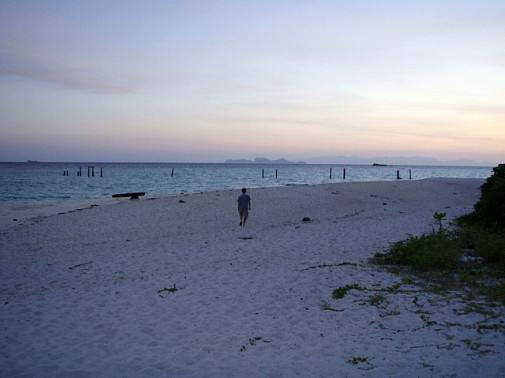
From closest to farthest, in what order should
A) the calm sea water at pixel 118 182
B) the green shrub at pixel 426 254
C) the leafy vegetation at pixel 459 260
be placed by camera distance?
the leafy vegetation at pixel 459 260 < the green shrub at pixel 426 254 < the calm sea water at pixel 118 182

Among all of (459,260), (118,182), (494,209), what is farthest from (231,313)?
(118,182)

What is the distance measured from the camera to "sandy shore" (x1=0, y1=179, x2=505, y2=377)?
5.63 m

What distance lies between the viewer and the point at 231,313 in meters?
7.57

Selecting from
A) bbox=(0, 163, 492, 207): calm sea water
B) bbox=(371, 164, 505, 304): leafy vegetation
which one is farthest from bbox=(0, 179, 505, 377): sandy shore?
bbox=(0, 163, 492, 207): calm sea water

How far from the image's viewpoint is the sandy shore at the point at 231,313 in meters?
5.63

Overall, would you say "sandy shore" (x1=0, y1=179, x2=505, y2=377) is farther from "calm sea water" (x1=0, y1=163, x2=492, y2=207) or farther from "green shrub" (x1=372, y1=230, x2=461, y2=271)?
"calm sea water" (x1=0, y1=163, x2=492, y2=207)

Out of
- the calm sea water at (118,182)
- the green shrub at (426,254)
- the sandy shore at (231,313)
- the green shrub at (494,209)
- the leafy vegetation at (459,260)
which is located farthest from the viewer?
the calm sea water at (118,182)

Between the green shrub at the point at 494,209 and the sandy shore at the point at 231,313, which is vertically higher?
the green shrub at the point at 494,209

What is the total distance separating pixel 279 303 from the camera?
7996 millimetres

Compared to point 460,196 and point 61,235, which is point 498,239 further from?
point 460,196

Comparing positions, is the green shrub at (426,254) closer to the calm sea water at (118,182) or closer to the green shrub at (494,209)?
the green shrub at (494,209)

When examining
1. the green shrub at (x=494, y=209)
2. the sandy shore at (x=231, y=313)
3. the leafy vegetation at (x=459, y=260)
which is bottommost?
the sandy shore at (x=231, y=313)

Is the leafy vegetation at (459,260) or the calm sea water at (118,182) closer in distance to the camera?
the leafy vegetation at (459,260)

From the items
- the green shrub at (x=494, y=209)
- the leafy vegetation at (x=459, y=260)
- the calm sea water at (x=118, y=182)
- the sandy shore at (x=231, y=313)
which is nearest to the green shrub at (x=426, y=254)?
the leafy vegetation at (x=459, y=260)
